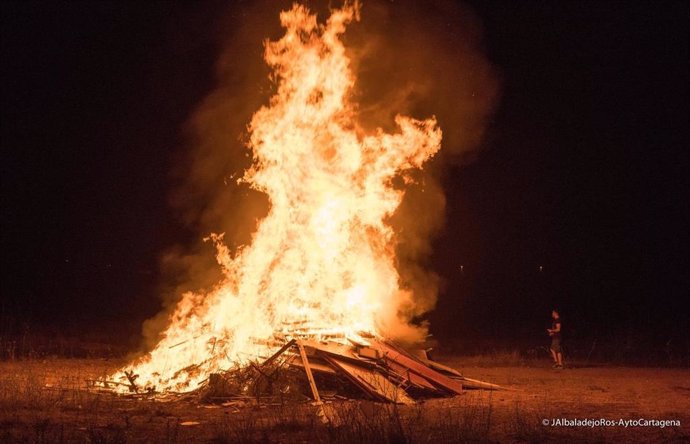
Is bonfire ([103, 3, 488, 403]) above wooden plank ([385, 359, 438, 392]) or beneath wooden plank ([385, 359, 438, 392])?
above

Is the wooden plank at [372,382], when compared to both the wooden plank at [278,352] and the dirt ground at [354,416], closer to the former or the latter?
the dirt ground at [354,416]

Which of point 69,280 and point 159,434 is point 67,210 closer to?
point 69,280

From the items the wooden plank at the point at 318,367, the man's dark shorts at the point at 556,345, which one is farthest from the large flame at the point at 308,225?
the man's dark shorts at the point at 556,345

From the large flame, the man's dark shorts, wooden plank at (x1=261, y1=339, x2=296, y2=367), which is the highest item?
the large flame

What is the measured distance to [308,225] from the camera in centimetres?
1379

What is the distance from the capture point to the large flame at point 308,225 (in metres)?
13.2

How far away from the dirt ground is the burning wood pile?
0.43 metres

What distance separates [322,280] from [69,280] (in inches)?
1298

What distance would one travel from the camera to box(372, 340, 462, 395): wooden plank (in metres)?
12.5

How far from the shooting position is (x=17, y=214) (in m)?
53.5

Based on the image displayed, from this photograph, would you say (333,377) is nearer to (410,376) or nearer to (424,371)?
(410,376)

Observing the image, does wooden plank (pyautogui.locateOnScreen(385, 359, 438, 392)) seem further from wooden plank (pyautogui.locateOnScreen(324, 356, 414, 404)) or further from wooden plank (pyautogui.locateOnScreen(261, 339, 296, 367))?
wooden plank (pyautogui.locateOnScreen(261, 339, 296, 367))

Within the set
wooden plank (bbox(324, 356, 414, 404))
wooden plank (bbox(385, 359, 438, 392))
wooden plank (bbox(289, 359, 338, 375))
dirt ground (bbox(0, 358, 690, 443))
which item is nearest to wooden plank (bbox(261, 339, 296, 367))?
wooden plank (bbox(289, 359, 338, 375))

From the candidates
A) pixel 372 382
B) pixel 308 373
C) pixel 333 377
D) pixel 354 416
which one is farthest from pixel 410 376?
pixel 354 416
